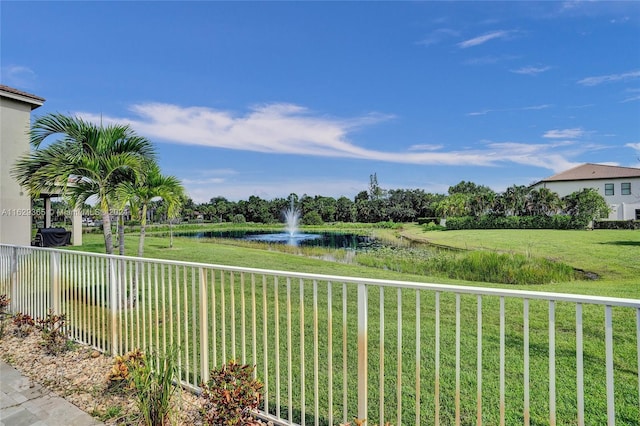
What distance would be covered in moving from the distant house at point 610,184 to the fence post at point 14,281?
3414 cm

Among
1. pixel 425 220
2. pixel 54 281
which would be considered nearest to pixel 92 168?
pixel 54 281

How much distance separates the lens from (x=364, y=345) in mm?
1830

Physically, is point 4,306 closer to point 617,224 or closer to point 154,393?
point 154,393

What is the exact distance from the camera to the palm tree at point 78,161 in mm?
5379

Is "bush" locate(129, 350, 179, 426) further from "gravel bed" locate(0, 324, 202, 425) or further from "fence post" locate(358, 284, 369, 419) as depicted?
"fence post" locate(358, 284, 369, 419)

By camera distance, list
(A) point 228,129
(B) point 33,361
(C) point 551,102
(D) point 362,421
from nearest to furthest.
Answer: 1. (D) point 362,421
2. (B) point 33,361
3. (A) point 228,129
4. (C) point 551,102

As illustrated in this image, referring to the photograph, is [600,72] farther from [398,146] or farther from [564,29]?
[398,146]

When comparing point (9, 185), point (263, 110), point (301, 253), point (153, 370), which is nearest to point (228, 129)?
point (263, 110)

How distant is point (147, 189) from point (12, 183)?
734cm

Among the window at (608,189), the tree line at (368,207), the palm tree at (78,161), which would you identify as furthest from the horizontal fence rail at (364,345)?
the window at (608,189)

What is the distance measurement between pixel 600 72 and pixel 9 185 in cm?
2944

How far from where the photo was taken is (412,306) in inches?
235

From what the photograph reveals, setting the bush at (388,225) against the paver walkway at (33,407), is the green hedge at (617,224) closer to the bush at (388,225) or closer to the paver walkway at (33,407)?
the bush at (388,225)

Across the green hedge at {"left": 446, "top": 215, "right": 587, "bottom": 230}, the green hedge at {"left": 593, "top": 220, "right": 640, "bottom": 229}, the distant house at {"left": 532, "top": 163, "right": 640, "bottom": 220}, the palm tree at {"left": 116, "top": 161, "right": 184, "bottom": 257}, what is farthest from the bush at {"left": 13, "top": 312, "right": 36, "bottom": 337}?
the distant house at {"left": 532, "top": 163, "right": 640, "bottom": 220}
